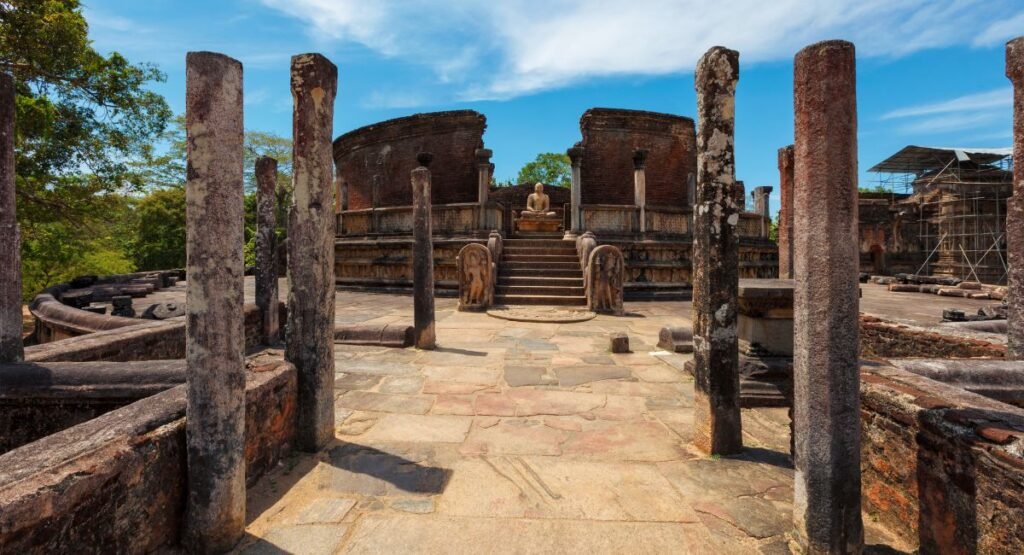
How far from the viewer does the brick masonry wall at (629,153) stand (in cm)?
2022

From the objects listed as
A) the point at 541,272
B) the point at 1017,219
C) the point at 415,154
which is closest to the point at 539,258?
the point at 541,272

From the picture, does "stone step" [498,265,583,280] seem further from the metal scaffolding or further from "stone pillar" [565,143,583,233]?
the metal scaffolding

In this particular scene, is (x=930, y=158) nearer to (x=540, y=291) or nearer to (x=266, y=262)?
(x=540, y=291)

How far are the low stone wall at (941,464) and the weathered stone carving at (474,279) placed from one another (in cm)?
744

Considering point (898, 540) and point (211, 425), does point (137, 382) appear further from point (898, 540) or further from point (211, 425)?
point (898, 540)

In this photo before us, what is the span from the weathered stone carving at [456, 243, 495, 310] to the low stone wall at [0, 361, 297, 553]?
7213 mm

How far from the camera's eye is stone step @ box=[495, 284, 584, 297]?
10702 millimetres

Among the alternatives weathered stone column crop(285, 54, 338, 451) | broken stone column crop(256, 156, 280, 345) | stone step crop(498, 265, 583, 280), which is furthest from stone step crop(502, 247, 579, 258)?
weathered stone column crop(285, 54, 338, 451)

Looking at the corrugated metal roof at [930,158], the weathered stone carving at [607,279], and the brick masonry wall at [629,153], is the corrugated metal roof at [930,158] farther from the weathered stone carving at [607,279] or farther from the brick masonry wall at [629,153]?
the weathered stone carving at [607,279]

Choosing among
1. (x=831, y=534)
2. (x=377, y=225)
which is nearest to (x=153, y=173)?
(x=377, y=225)

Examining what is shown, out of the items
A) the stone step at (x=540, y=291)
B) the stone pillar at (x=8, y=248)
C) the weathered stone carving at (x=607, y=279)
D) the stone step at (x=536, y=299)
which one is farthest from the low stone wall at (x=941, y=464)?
the stone step at (x=540, y=291)

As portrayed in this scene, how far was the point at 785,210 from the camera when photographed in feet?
33.5

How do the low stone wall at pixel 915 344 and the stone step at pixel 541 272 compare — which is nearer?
the low stone wall at pixel 915 344

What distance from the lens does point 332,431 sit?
343 cm
